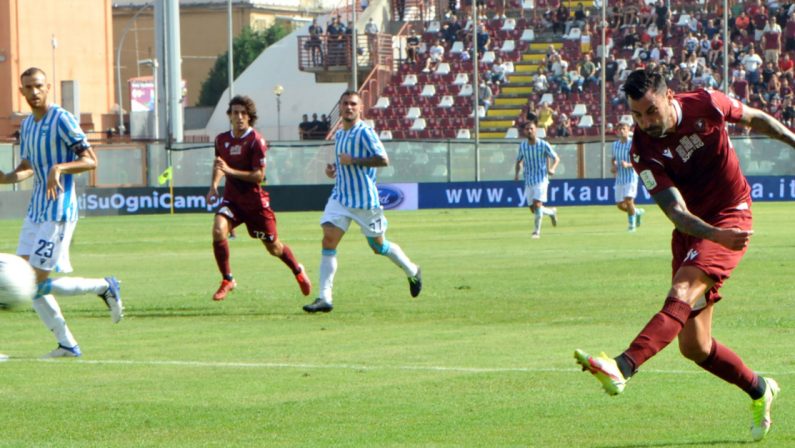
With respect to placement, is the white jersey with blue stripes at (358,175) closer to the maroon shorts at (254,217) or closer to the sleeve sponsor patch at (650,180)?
the maroon shorts at (254,217)

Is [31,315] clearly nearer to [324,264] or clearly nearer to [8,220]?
[324,264]

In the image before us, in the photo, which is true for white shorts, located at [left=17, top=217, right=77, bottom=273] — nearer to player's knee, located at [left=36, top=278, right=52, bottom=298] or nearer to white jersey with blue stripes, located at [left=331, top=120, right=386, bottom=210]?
player's knee, located at [left=36, top=278, right=52, bottom=298]

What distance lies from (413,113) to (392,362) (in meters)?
48.9

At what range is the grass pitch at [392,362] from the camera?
870 cm

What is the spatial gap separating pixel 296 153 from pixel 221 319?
32701 millimetres

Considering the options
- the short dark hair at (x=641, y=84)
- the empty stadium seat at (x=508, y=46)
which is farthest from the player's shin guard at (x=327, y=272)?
the empty stadium seat at (x=508, y=46)

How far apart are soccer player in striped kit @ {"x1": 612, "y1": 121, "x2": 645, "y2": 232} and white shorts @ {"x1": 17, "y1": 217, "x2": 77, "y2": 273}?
68.2 ft

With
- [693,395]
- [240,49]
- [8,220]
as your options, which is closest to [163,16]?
[8,220]

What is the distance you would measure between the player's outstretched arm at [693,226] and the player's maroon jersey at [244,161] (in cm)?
931

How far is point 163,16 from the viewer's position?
159ft

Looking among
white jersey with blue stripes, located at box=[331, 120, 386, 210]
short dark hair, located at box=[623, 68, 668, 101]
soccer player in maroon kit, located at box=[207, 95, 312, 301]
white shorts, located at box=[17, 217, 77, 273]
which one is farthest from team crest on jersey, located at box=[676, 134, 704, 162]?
soccer player in maroon kit, located at box=[207, 95, 312, 301]

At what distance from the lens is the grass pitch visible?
8.70 metres

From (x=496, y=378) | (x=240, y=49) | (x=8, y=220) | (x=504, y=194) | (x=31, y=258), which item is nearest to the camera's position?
(x=496, y=378)

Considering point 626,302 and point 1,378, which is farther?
point 626,302
